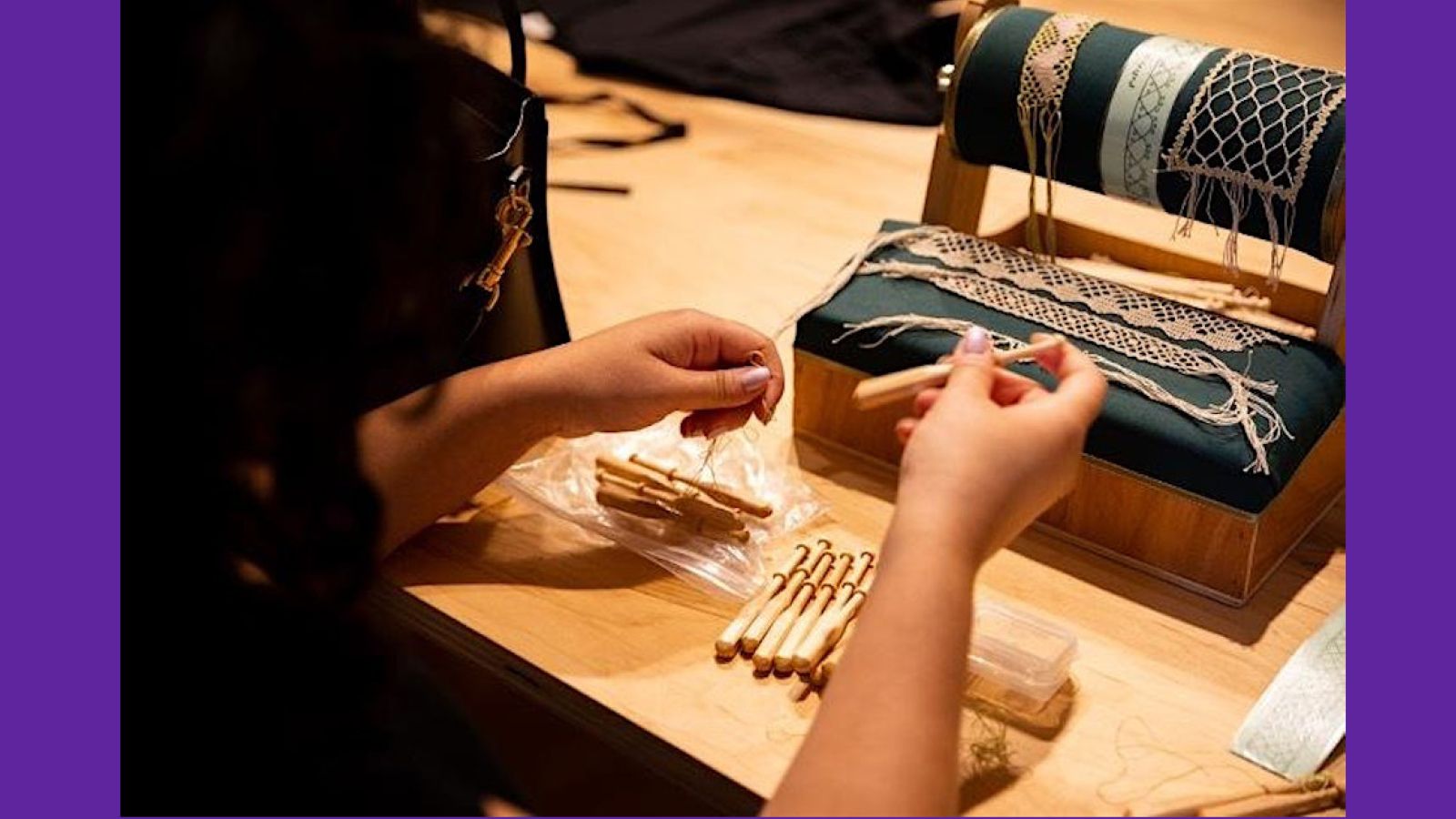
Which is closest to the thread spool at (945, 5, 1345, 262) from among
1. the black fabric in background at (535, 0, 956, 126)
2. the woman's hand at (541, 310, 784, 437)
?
the woman's hand at (541, 310, 784, 437)

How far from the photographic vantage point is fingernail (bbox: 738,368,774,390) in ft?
4.46

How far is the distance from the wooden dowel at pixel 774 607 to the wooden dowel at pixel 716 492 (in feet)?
0.21

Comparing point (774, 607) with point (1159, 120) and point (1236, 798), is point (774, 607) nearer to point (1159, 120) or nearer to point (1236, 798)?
point (1236, 798)

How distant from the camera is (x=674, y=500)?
143cm

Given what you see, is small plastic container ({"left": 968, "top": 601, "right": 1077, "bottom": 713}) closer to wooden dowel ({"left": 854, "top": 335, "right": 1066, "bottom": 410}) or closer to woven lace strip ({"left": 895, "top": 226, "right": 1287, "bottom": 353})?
wooden dowel ({"left": 854, "top": 335, "right": 1066, "bottom": 410})

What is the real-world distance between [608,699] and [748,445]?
0.38m

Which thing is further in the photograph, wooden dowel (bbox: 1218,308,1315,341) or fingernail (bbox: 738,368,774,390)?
wooden dowel (bbox: 1218,308,1315,341)

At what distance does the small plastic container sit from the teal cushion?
0.19 m

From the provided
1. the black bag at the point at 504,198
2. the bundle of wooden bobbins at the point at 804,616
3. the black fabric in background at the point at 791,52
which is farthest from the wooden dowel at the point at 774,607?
the black fabric in background at the point at 791,52

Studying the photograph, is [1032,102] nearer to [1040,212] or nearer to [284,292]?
[1040,212]

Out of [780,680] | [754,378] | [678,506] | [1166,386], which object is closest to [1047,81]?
[1166,386]

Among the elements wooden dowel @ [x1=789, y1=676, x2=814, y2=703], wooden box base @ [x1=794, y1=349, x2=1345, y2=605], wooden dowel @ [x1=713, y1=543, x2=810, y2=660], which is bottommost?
wooden dowel @ [x1=789, y1=676, x2=814, y2=703]

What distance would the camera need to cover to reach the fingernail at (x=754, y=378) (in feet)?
4.46

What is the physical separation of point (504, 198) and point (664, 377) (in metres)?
0.21
